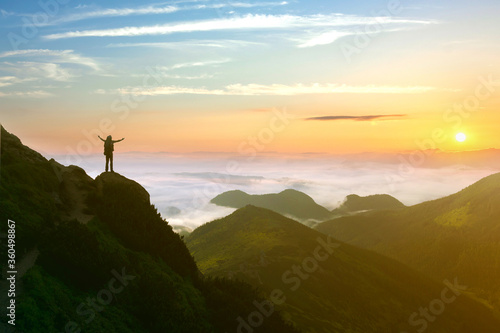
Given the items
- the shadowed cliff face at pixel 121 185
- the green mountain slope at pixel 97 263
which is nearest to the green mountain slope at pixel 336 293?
the shadowed cliff face at pixel 121 185

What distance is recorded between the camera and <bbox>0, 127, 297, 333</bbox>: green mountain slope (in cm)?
1906

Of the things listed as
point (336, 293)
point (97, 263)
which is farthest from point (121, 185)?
point (336, 293)

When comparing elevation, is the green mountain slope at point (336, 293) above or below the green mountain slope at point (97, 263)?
below

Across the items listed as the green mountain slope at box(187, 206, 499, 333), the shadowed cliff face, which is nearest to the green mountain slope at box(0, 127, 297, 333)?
the shadowed cliff face

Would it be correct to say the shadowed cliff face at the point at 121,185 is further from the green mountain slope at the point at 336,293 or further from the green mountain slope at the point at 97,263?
the green mountain slope at the point at 336,293

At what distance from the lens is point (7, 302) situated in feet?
54.7

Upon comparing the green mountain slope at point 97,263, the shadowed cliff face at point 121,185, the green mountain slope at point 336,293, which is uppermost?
the shadowed cliff face at point 121,185

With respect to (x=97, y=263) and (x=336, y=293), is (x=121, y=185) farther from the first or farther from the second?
(x=336, y=293)

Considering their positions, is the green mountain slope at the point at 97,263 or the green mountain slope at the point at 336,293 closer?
the green mountain slope at the point at 97,263

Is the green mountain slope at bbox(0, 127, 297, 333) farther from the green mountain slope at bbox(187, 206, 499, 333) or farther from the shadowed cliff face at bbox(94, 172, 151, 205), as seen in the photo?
the green mountain slope at bbox(187, 206, 499, 333)

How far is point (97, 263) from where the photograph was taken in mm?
22938

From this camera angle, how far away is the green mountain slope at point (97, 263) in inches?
750

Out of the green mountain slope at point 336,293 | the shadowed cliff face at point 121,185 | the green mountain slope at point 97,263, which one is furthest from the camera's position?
the green mountain slope at point 336,293

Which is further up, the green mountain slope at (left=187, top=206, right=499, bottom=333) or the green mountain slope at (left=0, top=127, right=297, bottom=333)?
the green mountain slope at (left=0, top=127, right=297, bottom=333)
